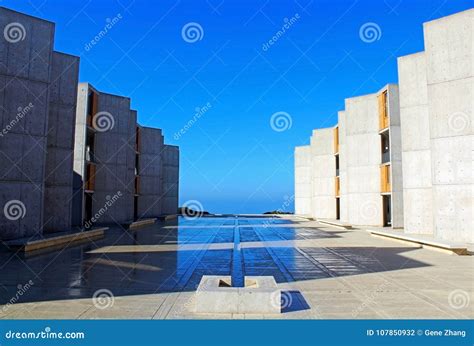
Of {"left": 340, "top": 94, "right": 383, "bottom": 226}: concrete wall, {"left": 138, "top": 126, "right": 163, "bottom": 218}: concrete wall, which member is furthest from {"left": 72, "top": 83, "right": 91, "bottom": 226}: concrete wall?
{"left": 340, "top": 94, "right": 383, "bottom": 226}: concrete wall

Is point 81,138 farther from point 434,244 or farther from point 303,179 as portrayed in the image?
point 303,179

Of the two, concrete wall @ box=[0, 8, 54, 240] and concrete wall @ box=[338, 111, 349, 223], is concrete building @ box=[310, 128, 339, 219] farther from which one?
concrete wall @ box=[0, 8, 54, 240]

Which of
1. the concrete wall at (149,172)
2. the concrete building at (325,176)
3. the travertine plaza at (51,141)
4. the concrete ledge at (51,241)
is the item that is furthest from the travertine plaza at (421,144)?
the concrete wall at (149,172)

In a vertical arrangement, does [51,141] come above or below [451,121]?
below

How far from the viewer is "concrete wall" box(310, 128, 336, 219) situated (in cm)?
4031

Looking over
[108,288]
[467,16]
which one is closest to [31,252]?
[108,288]

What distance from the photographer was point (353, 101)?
30.1 metres

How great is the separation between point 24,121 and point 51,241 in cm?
501

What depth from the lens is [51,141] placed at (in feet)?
66.5

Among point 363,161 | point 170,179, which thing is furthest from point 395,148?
point 170,179

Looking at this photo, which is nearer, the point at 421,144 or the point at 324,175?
the point at 421,144

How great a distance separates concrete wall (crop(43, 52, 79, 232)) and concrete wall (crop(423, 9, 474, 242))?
16843 mm
